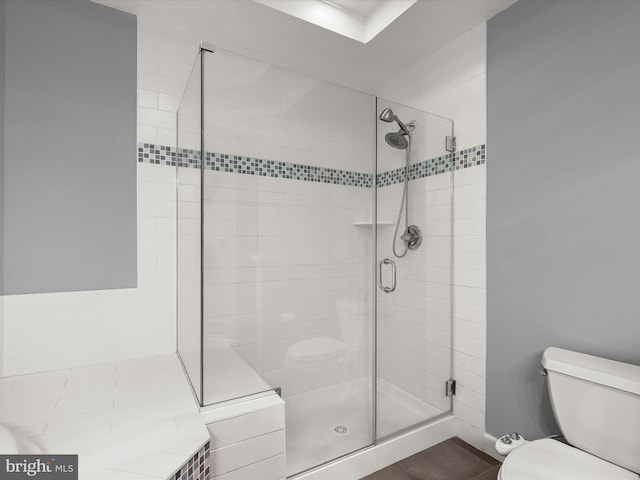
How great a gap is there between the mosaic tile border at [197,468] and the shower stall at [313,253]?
0.25 metres

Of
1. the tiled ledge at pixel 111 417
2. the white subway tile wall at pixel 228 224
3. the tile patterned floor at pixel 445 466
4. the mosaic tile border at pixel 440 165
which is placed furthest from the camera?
the mosaic tile border at pixel 440 165

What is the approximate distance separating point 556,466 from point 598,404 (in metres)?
0.31

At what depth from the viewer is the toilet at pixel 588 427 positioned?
1248 mm

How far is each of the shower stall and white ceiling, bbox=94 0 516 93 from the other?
52cm

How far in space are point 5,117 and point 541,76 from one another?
8.89 ft

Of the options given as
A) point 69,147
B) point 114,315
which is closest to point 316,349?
point 114,315

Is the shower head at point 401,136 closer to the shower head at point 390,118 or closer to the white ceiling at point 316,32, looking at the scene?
the shower head at point 390,118

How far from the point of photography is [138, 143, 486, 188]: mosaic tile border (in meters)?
1.58

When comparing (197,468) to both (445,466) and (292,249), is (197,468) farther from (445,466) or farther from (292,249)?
(445,466)

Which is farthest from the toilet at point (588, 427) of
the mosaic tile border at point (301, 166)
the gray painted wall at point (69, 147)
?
the gray painted wall at point (69, 147)

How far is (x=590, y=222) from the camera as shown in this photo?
1557mm

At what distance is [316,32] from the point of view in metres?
2.17

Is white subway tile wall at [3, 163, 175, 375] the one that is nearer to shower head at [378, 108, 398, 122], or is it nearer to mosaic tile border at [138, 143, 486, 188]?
mosaic tile border at [138, 143, 486, 188]

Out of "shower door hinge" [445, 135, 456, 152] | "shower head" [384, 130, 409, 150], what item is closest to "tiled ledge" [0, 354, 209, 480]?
"shower head" [384, 130, 409, 150]
